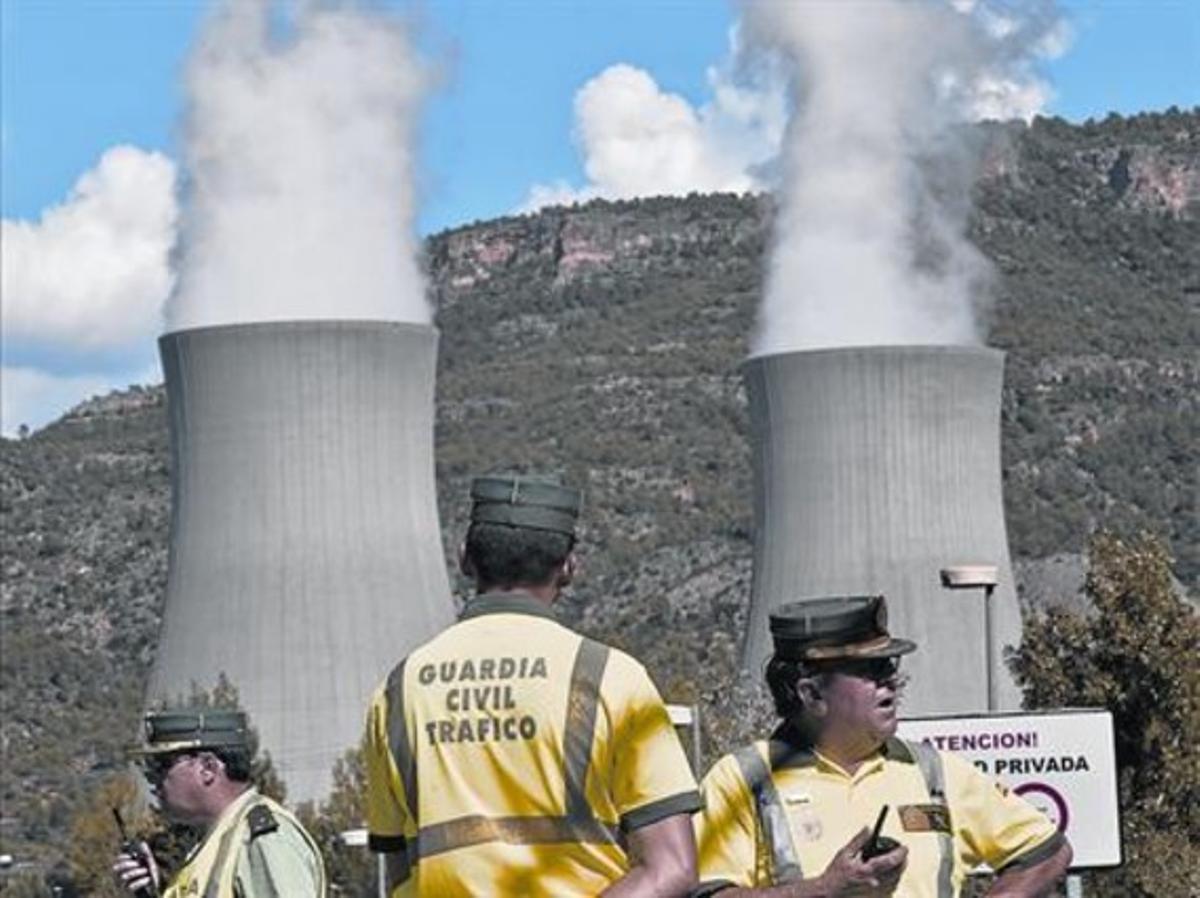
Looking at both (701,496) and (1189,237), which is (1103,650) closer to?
(701,496)

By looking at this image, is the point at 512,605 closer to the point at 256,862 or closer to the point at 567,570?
the point at 567,570

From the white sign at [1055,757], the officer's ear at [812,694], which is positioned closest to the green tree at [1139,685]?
the white sign at [1055,757]

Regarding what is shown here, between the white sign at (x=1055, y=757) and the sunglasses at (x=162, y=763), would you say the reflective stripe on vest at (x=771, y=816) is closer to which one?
the sunglasses at (x=162, y=763)

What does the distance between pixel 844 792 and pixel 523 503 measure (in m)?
0.89

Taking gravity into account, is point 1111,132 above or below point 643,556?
above

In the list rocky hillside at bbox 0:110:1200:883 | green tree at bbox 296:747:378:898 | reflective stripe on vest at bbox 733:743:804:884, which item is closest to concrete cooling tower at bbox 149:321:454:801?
green tree at bbox 296:747:378:898

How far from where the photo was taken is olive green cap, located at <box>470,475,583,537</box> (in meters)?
4.25

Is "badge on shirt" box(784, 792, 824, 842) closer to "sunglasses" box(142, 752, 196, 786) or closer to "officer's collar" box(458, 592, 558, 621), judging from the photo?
"officer's collar" box(458, 592, 558, 621)

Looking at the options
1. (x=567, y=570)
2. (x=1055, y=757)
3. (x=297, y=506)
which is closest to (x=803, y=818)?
(x=567, y=570)

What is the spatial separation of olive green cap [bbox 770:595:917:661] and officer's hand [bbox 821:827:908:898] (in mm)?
381

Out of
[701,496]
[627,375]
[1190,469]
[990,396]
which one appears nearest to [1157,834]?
[990,396]

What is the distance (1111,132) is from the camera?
102m

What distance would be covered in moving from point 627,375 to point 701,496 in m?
9.33

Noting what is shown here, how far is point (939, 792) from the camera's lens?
491 centimetres
